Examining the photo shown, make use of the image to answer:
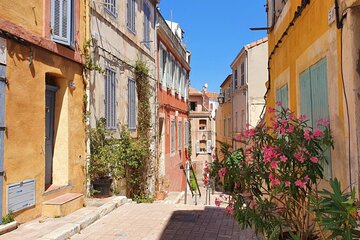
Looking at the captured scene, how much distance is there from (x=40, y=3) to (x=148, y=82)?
24.5 feet

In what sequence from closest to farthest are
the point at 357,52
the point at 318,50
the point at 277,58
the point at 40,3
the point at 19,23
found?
the point at 357,52
the point at 318,50
the point at 19,23
the point at 40,3
the point at 277,58

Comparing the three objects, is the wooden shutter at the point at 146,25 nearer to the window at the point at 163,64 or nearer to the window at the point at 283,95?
the window at the point at 163,64

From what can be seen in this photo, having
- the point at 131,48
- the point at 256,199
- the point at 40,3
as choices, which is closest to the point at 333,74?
the point at 256,199

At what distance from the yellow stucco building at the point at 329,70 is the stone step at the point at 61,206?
451 cm

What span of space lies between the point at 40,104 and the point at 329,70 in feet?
15.8

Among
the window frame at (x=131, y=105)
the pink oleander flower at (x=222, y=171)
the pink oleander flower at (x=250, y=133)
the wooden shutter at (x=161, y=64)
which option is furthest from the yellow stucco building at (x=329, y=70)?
the wooden shutter at (x=161, y=64)

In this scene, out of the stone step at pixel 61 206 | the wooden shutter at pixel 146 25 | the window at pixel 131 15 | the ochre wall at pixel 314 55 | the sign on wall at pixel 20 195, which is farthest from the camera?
the wooden shutter at pixel 146 25

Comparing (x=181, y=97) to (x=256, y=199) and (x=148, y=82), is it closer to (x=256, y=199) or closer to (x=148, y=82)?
(x=148, y=82)

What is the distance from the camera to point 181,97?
23.2m

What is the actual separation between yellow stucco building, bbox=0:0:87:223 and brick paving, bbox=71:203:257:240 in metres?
1.06

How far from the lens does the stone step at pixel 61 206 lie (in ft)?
22.2

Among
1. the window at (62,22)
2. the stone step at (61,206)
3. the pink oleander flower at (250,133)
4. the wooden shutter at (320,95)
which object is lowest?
the stone step at (61,206)

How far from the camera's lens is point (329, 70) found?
4590 millimetres

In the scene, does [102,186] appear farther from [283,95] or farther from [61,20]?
[283,95]
